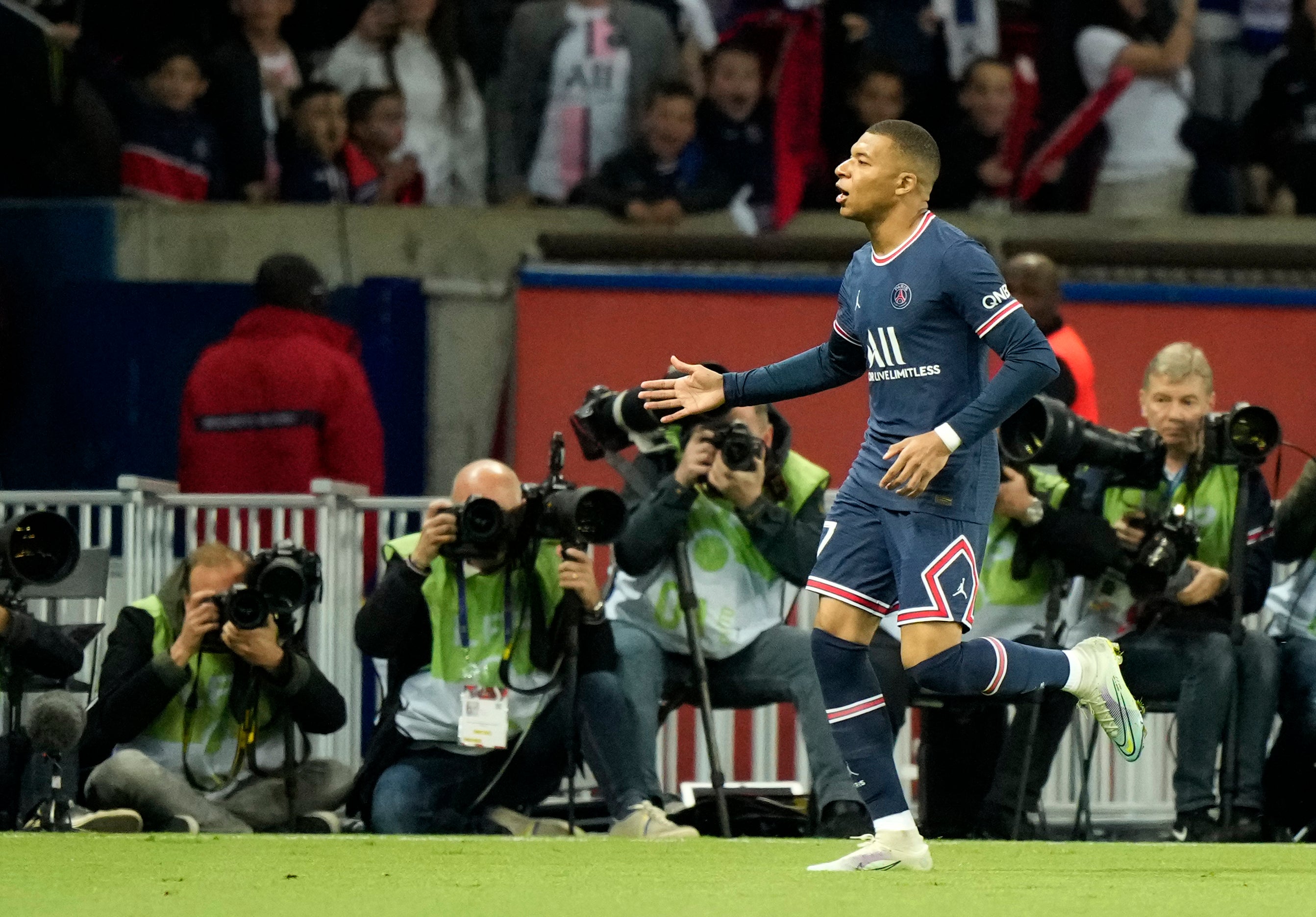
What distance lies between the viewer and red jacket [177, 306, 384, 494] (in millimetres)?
9547

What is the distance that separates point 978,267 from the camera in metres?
5.55

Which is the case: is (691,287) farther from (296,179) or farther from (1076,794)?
(1076,794)

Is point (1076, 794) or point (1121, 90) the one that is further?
point (1121, 90)

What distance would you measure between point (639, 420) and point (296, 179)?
4.82 m

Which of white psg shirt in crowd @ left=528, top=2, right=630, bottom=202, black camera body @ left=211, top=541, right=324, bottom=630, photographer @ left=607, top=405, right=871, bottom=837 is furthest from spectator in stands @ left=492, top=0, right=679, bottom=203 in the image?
black camera body @ left=211, top=541, right=324, bottom=630

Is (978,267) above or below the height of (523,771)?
above

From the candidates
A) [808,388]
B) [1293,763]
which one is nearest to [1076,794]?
[1293,763]

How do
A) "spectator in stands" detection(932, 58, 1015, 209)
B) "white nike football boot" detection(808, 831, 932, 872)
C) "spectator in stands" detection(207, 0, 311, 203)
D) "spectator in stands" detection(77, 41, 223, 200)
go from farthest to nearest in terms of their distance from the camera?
"spectator in stands" detection(932, 58, 1015, 209)
"spectator in stands" detection(207, 0, 311, 203)
"spectator in stands" detection(77, 41, 223, 200)
"white nike football boot" detection(808, 831, 932, 872)

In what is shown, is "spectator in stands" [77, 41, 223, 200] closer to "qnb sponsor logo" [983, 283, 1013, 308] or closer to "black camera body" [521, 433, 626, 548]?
"black camera body" [521, 433, 626, 548]

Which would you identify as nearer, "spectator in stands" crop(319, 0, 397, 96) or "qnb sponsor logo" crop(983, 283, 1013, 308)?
"qnb sponsor logo" crop(983, 283, 1013, 308)

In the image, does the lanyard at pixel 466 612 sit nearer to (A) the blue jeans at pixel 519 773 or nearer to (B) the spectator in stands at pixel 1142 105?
(A) the blue jeans at pixel 519 773

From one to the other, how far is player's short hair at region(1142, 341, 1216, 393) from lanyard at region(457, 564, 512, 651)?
90.4 inches

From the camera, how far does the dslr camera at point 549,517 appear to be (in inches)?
288

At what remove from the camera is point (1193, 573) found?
7.66 metres
